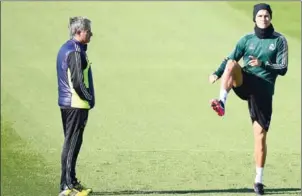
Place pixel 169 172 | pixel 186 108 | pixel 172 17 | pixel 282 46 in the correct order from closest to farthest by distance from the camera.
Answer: pixel 282 46 → pixel 169 172 → pixel 186 108 → pixel 172 17

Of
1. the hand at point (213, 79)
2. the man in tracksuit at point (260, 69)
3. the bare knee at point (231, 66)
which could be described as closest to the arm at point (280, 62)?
the man in tracksuit at point (260, 69)

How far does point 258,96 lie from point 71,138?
1.98m

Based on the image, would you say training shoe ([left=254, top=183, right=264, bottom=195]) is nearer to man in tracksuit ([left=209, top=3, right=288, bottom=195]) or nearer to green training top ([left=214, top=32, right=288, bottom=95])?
man in tracksuit ([left=209, top=3, right=288, bottom=195])

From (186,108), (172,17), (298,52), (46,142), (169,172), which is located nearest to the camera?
(169,172)

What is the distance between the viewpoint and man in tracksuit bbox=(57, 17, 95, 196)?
825 centimetres

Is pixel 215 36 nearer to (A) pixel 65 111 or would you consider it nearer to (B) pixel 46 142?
(B) pixel 46 142

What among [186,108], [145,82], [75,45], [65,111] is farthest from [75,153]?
[145,82]

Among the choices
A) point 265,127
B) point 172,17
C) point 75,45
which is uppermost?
point 172,17

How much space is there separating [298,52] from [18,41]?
21.0 ft

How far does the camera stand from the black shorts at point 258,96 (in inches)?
349

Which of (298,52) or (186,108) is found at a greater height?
(298,52)

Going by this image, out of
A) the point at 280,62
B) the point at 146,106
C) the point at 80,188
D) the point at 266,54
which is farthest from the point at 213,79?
the point at 146,106

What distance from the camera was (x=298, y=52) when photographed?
19.0m

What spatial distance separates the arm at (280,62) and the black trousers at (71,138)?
192 centimetres
